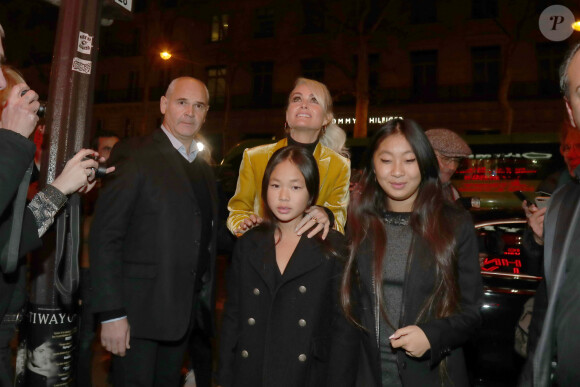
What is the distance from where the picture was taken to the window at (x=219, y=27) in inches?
1343

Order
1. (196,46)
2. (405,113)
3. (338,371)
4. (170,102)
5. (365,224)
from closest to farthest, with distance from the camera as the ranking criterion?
(338,371) → (365,224) → (170,102) → (405,113) → (196,46)

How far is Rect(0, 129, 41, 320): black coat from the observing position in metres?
1.88

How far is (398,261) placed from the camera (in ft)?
8.32

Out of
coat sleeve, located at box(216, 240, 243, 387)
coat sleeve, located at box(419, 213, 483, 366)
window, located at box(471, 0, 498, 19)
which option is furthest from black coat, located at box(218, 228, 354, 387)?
window, located at box(471, 0, 498, 19)

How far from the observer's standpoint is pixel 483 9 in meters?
27.5

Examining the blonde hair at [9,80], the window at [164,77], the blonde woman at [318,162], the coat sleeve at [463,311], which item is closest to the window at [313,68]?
the window at [164,77]

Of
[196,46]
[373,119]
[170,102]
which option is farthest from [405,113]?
[170,102]

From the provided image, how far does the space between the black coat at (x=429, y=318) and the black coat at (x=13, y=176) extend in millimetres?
1727

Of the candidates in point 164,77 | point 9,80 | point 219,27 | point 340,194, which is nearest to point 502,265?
point 340,194

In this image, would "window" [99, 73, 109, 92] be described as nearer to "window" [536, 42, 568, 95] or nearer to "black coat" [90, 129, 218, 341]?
"window" [536, 42, 568, 95]

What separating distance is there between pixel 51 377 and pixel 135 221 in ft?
3.86

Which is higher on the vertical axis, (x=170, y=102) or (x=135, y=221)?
(x=170, y=102)

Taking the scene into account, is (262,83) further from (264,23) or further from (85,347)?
(85,347)

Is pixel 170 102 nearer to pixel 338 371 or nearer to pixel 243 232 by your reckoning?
pixel 243 232
